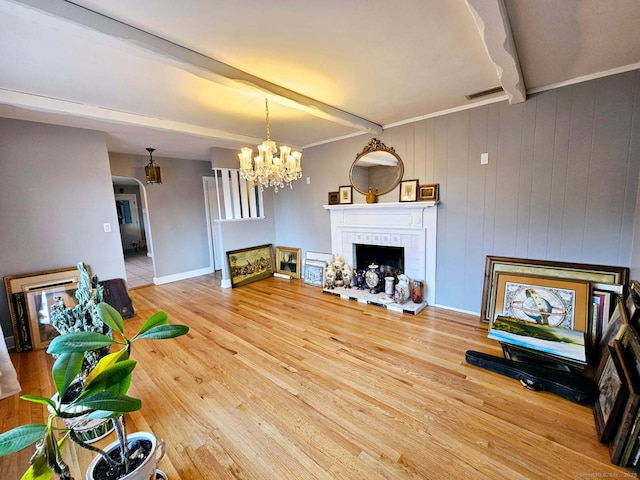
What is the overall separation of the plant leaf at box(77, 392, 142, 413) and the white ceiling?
178cm

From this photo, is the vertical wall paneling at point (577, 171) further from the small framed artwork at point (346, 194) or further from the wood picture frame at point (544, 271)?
the small framed artwork at point (346, 194)

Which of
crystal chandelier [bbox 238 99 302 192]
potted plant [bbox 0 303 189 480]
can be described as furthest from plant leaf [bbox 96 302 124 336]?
crystal chandelier [bbox 238 99 302 192]

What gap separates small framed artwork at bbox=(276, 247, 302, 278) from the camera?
494 centimetres

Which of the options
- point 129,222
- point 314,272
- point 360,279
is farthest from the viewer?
point 129,222

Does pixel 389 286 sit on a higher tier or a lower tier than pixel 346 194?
lower

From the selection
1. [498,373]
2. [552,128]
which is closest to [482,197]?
[552,128]

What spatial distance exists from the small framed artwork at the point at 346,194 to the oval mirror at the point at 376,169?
111 millimetres

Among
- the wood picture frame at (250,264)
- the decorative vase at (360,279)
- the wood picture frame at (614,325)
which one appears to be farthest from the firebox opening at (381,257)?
the wood picture frame at (614,325)

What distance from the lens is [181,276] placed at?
5.20 meters

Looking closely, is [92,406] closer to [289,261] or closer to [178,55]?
[178,55]

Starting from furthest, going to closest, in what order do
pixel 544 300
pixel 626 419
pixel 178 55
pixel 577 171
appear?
pixel 544 300
pixel 577 171
pixel 178 55
pixel 626 419

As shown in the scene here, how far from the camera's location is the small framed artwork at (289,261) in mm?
4938

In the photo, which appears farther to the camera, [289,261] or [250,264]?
[289,261]

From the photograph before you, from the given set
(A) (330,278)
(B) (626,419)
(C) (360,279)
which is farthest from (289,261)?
(B) (626,419)
